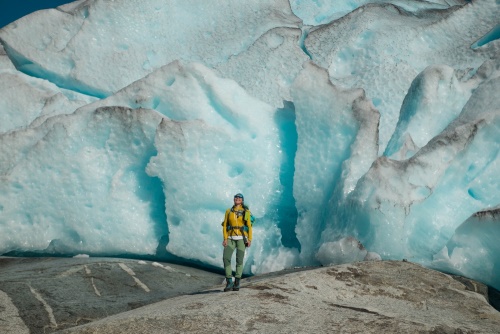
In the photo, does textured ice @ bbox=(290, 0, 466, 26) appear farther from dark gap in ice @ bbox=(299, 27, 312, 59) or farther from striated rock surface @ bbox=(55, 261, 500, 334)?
striated rock surface @ bbox=(55, 261, 500, 334)

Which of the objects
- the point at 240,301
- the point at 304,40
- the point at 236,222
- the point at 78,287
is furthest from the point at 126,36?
the point at 240,301

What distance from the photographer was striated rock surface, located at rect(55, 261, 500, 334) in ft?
15.8

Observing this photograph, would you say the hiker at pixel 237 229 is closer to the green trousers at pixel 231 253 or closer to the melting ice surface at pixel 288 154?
the green trousers at pixel 231 253

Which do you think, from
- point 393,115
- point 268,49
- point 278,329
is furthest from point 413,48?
point 278,329

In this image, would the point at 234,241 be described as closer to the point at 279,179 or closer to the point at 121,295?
the point at 121,295

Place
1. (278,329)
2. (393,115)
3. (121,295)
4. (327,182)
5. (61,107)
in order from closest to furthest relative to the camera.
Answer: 1. (278,329)
2. (121,295)
3. (327,182)
4. (393,115)
5. (61,107)

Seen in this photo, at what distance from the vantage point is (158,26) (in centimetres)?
1183

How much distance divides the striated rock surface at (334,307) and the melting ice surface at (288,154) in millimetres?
959

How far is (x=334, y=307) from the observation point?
213 inches

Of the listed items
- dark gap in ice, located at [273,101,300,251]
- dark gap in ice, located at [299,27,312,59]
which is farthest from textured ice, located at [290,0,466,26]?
dark gap in ice, located at [273,101,300,251]

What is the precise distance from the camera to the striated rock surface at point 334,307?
15.8 ft

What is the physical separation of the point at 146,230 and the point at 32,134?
87.2 inches

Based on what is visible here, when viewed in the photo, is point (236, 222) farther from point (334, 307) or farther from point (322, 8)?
point (322, 8)

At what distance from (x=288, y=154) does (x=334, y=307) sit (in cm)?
370
